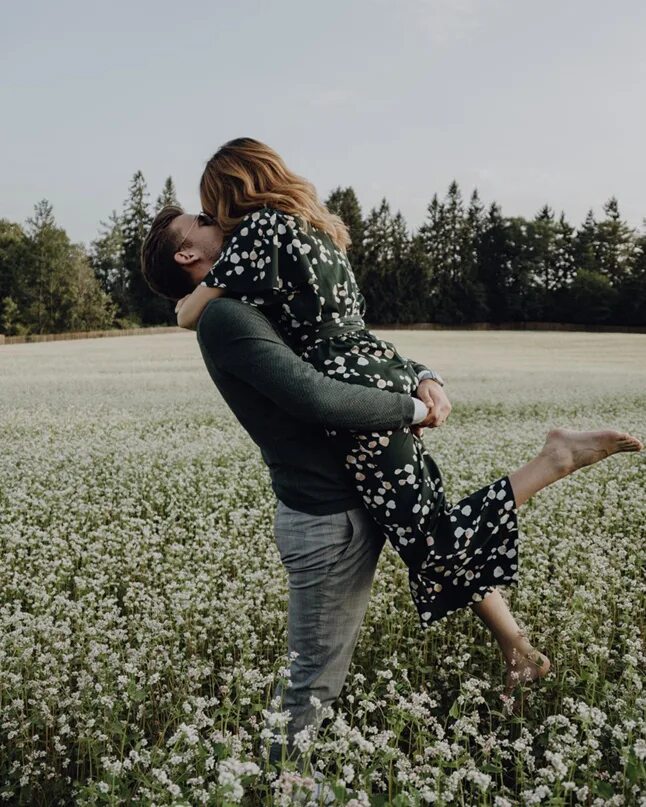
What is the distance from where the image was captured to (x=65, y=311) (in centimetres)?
6844

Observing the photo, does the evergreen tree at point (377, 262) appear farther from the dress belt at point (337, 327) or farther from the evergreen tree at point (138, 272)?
the dress belt at point (337, 327)

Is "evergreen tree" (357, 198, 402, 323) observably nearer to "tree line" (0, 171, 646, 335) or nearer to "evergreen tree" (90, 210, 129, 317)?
"tree line" (0, 171, 646, 335)

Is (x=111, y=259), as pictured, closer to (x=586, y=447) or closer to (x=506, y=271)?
(x=506, y=271)

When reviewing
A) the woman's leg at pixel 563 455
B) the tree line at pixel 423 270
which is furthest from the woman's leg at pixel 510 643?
the tree line at pixel 423 270

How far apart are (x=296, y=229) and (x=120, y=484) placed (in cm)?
616

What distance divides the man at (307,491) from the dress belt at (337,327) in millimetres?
187

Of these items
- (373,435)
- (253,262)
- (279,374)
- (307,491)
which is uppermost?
(253,262)

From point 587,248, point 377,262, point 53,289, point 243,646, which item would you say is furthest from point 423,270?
point 243,646

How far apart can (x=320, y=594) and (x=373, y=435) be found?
2.05 feet

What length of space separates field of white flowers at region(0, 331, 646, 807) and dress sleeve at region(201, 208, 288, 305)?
4.50 ft

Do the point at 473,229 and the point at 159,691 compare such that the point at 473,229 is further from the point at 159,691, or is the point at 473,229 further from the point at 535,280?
the point at 159,691

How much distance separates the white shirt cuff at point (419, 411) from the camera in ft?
9.11

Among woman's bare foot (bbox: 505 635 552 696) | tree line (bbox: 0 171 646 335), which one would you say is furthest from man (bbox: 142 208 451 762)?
tree line (bbox: 0 171 646 335)

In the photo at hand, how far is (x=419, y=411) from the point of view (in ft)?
9.13
